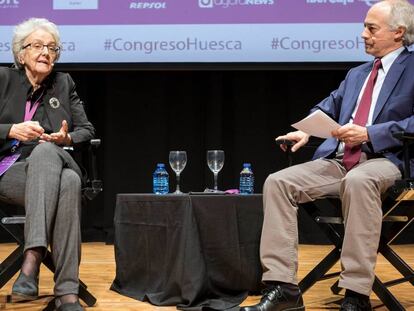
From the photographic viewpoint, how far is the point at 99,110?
17.2ft

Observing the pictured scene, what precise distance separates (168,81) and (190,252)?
97.6 inches

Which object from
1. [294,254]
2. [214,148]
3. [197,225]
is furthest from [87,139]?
[214,148]

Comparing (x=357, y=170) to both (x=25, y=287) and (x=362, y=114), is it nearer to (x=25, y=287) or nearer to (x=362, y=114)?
(x=362, y=114)

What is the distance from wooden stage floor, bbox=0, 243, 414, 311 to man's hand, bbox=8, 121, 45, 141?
2.33ft

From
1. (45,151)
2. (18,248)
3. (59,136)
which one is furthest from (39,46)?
(18,248)

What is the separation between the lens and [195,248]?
9.59 ft

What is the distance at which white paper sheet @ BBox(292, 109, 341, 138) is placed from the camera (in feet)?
9.02

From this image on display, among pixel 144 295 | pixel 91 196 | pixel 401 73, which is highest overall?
pixel 401 73

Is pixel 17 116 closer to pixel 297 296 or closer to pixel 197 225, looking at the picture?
pixel 197 225

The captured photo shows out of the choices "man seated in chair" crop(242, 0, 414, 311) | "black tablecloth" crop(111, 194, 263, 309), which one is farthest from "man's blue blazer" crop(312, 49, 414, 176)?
"black tablecloth" crop(111, 194, 263, 309)

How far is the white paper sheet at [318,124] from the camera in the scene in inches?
108

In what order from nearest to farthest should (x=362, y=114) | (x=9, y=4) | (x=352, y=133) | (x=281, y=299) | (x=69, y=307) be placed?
(x=69, y=307), (x=281, y=299), (x=352, y=133), (x=362, y=114), (x=9, y=4)

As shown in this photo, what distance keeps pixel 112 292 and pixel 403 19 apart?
1.83m

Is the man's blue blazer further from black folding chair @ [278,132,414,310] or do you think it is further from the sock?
the sock
